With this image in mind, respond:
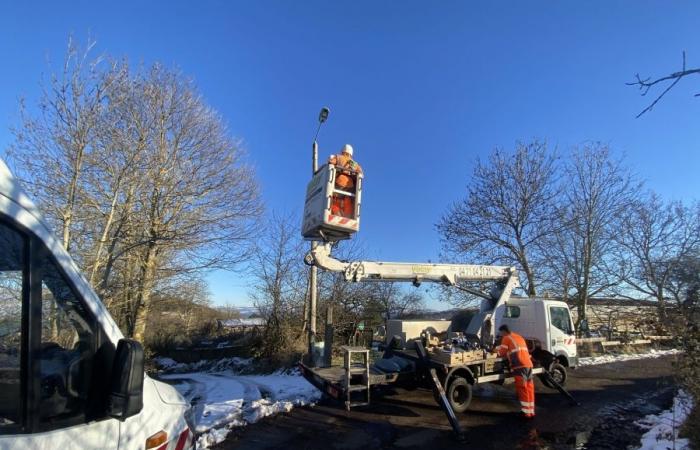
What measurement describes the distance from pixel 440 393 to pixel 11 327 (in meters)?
7.76

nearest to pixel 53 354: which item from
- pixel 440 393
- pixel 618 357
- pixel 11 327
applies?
pixel 11 327

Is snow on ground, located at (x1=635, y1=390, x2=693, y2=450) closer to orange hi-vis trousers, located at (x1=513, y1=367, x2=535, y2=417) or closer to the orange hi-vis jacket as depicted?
orange hi-vis trousers, located at (x1=513, y1=367, x2=535, y2=417)

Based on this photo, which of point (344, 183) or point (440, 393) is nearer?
point (344, 183)

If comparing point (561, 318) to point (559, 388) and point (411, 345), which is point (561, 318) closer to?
point (559, 388)

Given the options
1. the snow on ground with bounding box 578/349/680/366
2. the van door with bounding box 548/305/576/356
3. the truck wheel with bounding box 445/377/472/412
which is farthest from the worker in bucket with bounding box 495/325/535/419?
the snow on ground with bounding box 578/349/680/366

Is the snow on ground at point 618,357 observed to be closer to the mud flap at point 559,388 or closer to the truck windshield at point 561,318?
the truck windshield at point 561,318

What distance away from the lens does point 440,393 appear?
8422mm

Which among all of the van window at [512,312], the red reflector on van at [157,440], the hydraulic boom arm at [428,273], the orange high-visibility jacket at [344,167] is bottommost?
the van window at [512,312]

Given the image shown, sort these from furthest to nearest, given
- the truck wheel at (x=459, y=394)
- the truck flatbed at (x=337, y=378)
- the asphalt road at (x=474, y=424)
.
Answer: the truck wheel at (x=459, y=394)
the truck flatbed at (x=337, y=378)
the asphalt road at (x=474, y=424)

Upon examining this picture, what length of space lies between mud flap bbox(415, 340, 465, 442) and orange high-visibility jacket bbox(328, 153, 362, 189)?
423 cm

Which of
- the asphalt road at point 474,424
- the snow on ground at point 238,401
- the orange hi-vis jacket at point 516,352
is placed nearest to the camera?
the asphalt road at point 474,424

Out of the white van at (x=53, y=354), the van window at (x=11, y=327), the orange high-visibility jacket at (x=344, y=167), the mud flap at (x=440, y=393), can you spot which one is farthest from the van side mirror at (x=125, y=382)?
the mud flap at (x=440, y=393)

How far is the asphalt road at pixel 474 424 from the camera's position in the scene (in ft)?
23.9

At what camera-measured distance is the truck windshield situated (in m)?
12.7
